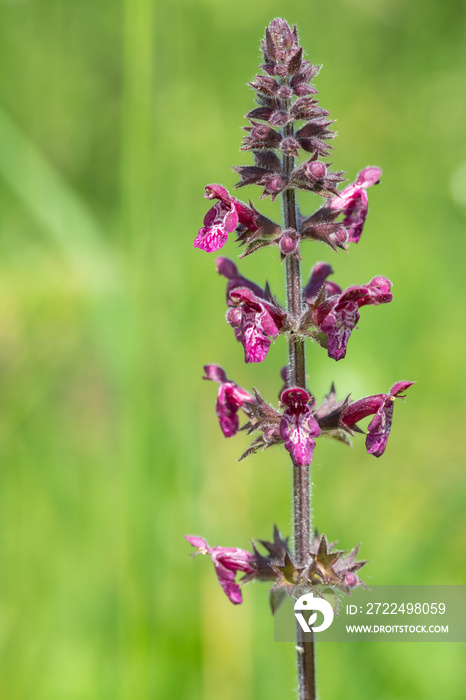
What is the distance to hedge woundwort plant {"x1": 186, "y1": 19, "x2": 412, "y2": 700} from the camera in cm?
→ 256

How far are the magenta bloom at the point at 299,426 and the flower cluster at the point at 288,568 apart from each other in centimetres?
29

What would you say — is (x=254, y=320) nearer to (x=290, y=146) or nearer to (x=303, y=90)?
(x=290, y=146)

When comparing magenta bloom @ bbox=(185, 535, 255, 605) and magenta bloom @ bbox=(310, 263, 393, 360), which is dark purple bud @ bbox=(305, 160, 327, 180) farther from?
magenta bloom @ bbox=(185, 535, 255, 605)

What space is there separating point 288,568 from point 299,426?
1.53ft

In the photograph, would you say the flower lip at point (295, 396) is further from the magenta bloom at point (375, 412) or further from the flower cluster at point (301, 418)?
the magenta bloom at point (375, 412)

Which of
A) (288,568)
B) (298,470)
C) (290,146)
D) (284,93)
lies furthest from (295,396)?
(284,93)

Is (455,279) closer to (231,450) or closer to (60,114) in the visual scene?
(231,450)

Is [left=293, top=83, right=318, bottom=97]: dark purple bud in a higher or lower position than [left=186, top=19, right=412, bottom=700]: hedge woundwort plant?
higher

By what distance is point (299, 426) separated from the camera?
255cm

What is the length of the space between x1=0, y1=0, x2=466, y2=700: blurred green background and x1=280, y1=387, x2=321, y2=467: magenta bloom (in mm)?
839

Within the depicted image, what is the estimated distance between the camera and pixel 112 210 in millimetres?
8164

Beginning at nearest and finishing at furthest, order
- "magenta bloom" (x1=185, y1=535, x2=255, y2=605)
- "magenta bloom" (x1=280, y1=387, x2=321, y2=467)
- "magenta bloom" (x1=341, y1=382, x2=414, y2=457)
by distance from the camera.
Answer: "magenta bloom" (x1=280, y1=387, x2=321, y2=467)
"magenta bloom" (x1=341, y1=382, x2=414, y2=457)
"magenta bloom" (x1=185, y1=535, x2=255, y2=605)

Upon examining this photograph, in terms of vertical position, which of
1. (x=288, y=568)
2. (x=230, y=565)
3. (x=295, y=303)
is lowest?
(x=288, y=568)

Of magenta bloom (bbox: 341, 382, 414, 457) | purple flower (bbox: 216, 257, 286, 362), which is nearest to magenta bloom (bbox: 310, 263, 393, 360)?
purple flower (bbox: 216, 257, 286, 362)
